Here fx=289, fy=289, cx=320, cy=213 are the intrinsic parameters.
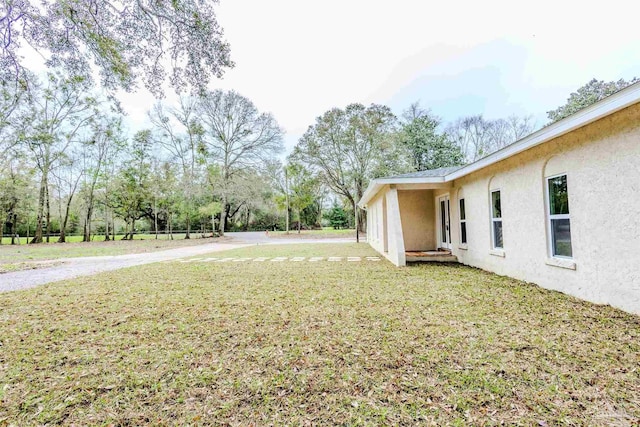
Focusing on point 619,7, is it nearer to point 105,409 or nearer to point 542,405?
point 542,405

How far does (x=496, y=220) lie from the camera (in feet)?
22.4

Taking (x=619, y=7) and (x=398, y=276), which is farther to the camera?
(x=619, y=7)

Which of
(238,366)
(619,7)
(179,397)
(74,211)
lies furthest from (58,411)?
(74,211)

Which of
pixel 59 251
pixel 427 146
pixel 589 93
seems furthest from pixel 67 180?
pixel 589 93

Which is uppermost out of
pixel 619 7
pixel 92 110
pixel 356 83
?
pixel 356 83

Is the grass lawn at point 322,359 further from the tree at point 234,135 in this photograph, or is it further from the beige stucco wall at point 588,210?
the tree at point 234,135

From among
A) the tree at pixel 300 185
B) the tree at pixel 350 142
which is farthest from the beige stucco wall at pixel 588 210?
the tree at pixel 300 185

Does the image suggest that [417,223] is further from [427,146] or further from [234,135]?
[234,135]

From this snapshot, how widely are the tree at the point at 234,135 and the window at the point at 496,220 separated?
64.6 ft

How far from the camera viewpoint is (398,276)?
263 inches

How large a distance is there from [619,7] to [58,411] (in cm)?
1676

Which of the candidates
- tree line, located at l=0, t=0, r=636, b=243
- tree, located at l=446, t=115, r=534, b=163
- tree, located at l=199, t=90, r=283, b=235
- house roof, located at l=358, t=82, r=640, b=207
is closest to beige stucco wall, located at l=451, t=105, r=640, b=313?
house roof, located at l=358, t=82, r=640, b=207

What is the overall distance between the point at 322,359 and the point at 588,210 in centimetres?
440

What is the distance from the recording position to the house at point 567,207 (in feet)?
12.0
